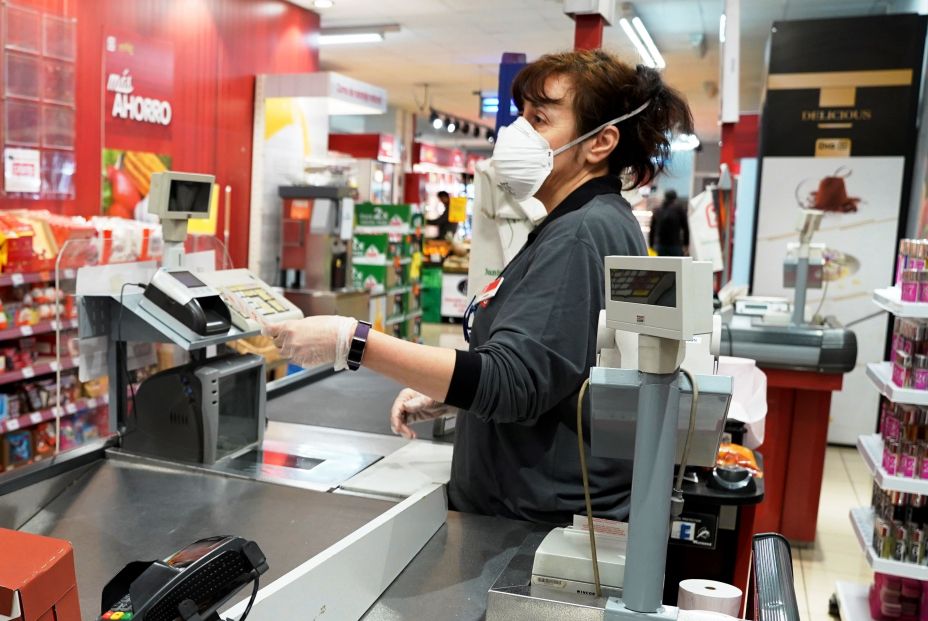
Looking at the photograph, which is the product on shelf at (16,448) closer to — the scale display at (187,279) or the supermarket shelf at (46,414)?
the supermarket shelf at (46,414)

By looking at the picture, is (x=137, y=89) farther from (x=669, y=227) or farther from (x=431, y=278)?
(x=431, y=278)

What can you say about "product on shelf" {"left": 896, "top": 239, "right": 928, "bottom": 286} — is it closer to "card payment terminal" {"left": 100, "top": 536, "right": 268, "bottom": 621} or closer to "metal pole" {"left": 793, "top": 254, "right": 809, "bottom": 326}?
"metal pole" {"left": 793, "top": 254, "right": 809, "bottom": 326}

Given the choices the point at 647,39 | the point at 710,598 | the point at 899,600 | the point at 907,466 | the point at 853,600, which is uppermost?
the point at 647,39

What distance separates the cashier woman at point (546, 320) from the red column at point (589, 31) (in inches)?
42.2

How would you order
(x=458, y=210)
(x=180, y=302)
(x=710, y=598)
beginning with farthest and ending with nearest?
(x=458, y=210)
(x=180, y=302)
(x=710, y=598)

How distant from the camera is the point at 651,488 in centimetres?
110

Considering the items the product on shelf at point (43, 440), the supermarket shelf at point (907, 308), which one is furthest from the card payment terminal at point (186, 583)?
the product on shelf at point (43, 440)

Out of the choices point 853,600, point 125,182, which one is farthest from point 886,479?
point 125,182

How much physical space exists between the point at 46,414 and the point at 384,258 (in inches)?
184

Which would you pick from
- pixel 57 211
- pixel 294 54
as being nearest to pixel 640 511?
pixel 57 211

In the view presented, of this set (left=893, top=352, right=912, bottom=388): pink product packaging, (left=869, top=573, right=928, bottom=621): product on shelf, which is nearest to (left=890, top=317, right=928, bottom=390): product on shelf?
(left=893, top=352, right=912, bottom=388): pink product packaging

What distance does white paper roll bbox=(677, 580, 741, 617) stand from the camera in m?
1.23

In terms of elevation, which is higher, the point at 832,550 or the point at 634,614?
the point at 634,614

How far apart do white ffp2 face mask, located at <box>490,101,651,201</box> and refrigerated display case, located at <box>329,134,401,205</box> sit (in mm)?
7323
